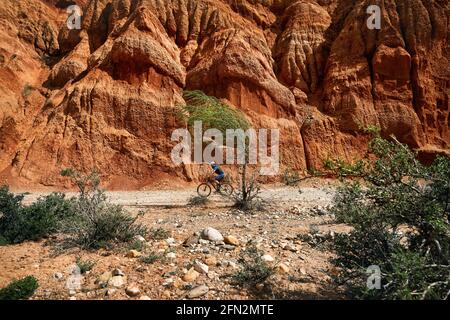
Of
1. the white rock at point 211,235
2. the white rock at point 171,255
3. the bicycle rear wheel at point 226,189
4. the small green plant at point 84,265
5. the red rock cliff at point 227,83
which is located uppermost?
the red rock cliff at point 227,83

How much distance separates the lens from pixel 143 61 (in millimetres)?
22125

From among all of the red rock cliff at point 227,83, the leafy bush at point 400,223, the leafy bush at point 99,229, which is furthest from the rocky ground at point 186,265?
the red rock cliff at point 227,83

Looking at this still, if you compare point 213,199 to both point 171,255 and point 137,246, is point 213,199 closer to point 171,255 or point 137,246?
point 137,246

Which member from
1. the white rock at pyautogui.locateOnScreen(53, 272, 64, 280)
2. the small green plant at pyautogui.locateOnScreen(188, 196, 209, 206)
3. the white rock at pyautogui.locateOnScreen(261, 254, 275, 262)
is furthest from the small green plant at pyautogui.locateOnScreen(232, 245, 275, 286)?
the small green plant at pyautogui.locateOnScreen(188, 196, 209, 206)

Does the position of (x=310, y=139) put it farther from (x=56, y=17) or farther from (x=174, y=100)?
(x=56, y=17)

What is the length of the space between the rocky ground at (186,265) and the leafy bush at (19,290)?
12 cm

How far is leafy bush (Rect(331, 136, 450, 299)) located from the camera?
10.1ft

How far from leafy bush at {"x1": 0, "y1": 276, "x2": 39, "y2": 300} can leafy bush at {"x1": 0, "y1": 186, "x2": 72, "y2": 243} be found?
7.88 feet

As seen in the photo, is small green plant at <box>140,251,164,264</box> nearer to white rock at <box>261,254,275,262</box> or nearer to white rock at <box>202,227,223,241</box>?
white rock at <box>202,227,223,241</box>

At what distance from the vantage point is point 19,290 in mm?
3799

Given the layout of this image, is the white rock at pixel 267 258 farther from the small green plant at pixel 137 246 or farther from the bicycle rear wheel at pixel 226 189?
the bicycle rear wheel at pixel 226 189

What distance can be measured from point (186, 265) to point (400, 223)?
9.48 feet

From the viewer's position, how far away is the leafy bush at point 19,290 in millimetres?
3752
